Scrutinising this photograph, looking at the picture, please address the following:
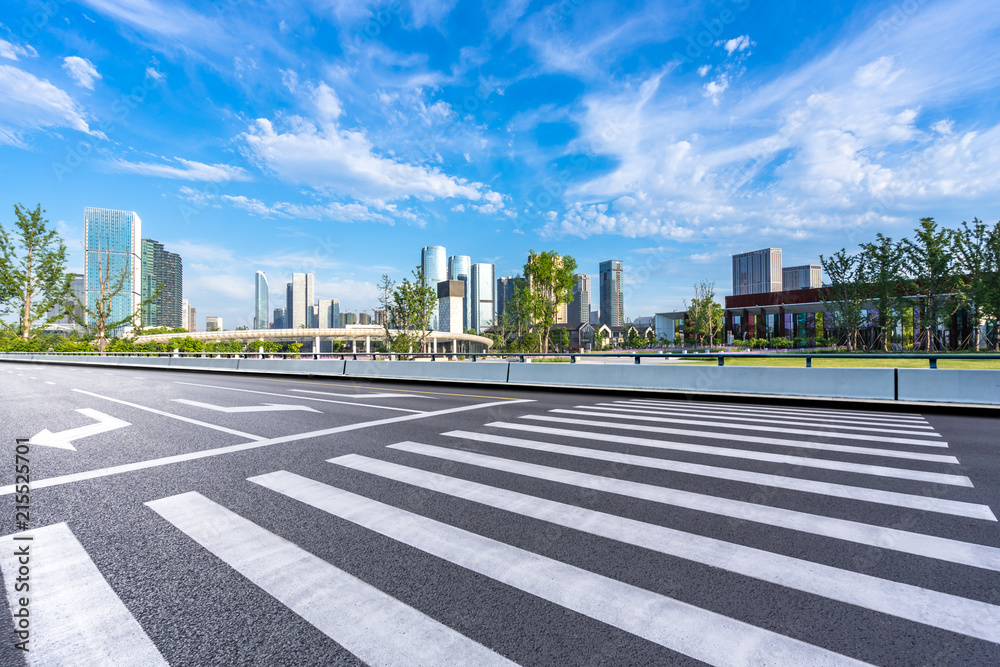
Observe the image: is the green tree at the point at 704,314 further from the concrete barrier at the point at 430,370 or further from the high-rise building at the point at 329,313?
the high-rise building at the point at 329,313

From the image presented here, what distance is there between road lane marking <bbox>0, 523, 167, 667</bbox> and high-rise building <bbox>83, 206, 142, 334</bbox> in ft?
179

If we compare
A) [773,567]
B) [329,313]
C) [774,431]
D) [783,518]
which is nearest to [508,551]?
[773,567]

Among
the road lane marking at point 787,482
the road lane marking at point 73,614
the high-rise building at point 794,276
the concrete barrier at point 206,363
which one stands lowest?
the concrete barrier at point 206,363

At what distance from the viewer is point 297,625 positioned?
238 centimetres

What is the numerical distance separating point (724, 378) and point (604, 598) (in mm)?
11443

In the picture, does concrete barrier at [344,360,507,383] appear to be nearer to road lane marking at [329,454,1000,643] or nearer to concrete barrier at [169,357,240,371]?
concrete barrier at [169,357,240,371]

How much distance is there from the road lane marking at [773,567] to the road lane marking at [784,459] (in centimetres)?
272

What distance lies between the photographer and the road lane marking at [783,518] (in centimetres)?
314

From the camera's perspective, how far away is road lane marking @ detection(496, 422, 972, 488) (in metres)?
4.82

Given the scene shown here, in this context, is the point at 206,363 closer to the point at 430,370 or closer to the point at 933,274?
the point at 430,370

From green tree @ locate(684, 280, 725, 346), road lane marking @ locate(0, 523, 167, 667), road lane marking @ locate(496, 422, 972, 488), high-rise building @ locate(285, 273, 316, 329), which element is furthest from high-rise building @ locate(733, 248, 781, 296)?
road lane marking @ locate(0, 523, 167, 667)

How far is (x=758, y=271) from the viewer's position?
162750 millimetres

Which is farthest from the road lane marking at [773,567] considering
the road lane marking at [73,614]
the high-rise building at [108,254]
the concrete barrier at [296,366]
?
the high-rise building at [108,254]

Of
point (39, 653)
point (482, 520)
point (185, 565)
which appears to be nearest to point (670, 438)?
point (482, 520)
